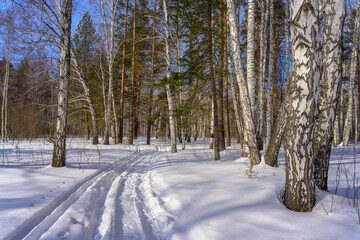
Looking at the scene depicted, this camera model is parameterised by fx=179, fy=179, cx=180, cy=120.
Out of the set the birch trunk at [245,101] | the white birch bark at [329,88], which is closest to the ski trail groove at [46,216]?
the white birch bark at [329,88]

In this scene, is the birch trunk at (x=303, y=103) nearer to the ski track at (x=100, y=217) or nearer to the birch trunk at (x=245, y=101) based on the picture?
the ski track at (x=100, y=217)

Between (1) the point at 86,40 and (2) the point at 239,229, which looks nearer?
(2) the point at 239,229

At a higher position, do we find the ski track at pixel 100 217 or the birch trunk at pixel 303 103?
the birch trunk at pixel 303 103

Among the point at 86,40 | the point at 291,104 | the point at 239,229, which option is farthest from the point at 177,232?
the point at 86,40

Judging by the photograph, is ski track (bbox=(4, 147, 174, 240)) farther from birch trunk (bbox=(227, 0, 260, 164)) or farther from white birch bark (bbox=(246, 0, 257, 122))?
white birch bark (bbox=(246, 0, 257, 122))

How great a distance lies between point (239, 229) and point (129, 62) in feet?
56.0

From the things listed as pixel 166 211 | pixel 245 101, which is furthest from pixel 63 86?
pixel 245 101

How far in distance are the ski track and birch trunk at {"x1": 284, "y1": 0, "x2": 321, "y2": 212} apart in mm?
1849

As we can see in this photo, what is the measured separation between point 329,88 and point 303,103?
1305 mm

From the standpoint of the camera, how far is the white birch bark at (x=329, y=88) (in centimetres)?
307

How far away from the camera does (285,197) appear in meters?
2.72

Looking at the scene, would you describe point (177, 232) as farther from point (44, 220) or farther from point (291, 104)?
point (291, 104)

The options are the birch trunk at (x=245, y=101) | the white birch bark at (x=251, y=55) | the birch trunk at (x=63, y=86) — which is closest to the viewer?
the birch trunk at (x=63, y=86)

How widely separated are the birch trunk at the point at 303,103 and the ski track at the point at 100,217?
1849 mm
